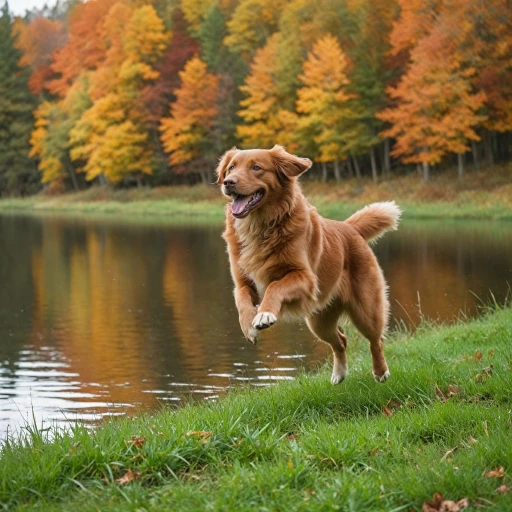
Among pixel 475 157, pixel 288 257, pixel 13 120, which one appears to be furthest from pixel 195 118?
pixel 288 257

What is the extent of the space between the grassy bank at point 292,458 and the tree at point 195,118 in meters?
41.7

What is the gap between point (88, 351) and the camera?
11.9 metres

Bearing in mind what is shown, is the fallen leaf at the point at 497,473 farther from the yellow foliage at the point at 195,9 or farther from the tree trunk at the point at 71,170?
the tree trunk at the point at 71,170

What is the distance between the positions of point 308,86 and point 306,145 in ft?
11.2

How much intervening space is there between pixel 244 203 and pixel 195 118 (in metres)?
41.9

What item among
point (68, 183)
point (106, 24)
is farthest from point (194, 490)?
point (68, 183)

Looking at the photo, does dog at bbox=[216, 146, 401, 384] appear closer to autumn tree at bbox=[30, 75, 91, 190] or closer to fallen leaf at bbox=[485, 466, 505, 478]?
fallen leaf at bbox=[485, 466, 505, 478]

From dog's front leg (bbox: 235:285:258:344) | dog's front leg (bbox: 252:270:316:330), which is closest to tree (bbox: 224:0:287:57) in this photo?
dog's front leg (bbox: 235:285:258:344)

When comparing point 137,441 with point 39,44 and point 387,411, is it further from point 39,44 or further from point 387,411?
point 39,44

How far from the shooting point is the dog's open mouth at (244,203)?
625 cm

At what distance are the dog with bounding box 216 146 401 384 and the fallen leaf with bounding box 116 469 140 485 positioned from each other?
1.71m

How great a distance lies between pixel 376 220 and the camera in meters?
7.48

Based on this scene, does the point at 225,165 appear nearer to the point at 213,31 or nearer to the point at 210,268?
the point at 210,268

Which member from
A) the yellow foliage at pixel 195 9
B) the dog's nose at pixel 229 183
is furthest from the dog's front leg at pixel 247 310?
the yellow foliage at pixel 195 9
